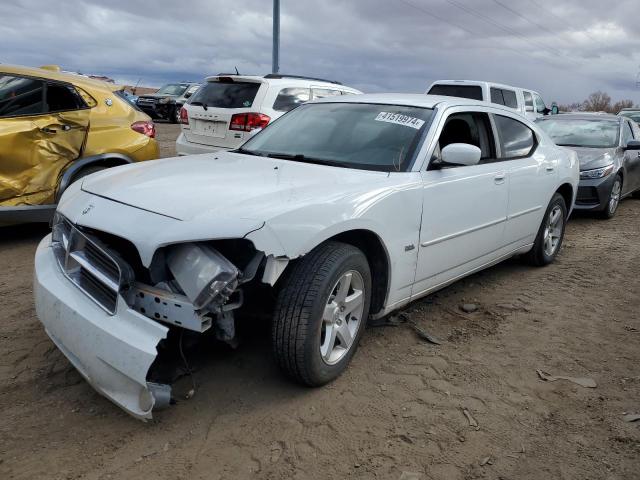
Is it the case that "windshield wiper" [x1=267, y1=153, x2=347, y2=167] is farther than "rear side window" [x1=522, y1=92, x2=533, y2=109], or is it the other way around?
"rear side window" [x1=522, y1=92, x2=533, y2=109]

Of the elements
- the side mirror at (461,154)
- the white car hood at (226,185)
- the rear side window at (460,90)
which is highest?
the rear side window at (460,90)

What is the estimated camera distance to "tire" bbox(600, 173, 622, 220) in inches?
320

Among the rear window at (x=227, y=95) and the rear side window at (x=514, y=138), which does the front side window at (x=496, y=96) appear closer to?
the rear window at (x=227, y=95)

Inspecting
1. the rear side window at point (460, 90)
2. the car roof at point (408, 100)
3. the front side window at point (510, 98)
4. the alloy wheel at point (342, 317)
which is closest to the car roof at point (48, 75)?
the car roof at point (408, 100)

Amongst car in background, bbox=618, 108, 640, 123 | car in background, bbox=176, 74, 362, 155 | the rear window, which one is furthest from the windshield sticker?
car in background, bbox=618, 108, 640, 123

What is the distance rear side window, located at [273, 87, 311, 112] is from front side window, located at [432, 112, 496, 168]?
11.6ft

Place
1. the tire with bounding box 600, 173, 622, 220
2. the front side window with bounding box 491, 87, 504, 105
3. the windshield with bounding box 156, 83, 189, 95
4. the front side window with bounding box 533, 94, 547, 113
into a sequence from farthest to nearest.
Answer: the windshield with bounding box 156, 83, 189, 95
the front side window with bounding box 533, 94, 547, 113
the front side window with bounding box 491, 87, 504, 105
the tire with bounding box 600, 173, 622, 220

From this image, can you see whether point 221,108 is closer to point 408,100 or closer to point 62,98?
point 62,98

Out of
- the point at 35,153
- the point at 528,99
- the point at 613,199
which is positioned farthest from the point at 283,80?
the point at 528,99

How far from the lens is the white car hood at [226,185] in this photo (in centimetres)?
261

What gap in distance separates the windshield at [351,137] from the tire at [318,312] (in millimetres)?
808

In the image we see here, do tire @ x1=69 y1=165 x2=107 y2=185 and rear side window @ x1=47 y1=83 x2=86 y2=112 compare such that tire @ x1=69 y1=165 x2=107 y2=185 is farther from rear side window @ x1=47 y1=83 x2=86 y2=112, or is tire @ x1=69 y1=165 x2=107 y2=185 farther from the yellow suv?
rear side window @ x1=47 y1=83 x2=86 y2=112

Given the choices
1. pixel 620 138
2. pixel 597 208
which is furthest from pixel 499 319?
pixel 620 138

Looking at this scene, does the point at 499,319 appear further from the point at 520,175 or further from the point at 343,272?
the point at 343,272
